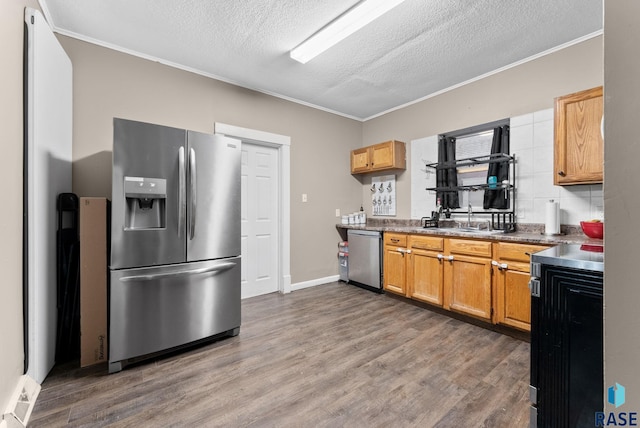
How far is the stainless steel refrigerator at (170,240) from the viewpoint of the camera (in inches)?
78.2

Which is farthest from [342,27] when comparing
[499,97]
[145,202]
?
[145,202]

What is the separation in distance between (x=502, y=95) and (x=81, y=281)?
4.28 metres

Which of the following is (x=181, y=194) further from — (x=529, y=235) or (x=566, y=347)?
(x=529, y=235)

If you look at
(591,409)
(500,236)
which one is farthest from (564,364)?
(500,236)

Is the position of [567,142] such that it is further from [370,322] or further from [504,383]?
[370,322]

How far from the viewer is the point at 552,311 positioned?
1214mm

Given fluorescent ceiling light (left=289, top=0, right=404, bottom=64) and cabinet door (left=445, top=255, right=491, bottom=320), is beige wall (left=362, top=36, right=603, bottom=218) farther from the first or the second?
fluorescent ceiling light (left=289, top=0, right=404, bottom=64)

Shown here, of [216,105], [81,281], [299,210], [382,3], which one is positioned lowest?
[81,281]

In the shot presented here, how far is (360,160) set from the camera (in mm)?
4406

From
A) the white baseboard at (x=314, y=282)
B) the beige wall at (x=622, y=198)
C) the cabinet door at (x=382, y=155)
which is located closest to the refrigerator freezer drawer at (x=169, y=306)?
the white baseboard at (x=314, y=282)

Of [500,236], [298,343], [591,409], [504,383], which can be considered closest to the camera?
[591,409]

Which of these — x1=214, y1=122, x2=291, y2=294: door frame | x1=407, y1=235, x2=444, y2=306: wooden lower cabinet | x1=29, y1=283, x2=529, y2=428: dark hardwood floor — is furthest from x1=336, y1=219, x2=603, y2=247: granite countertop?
x1=214, y1=122, x2=291, y2=294: door frame

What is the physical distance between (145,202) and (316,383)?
1.80 metres

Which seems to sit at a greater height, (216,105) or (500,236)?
(216,105)
